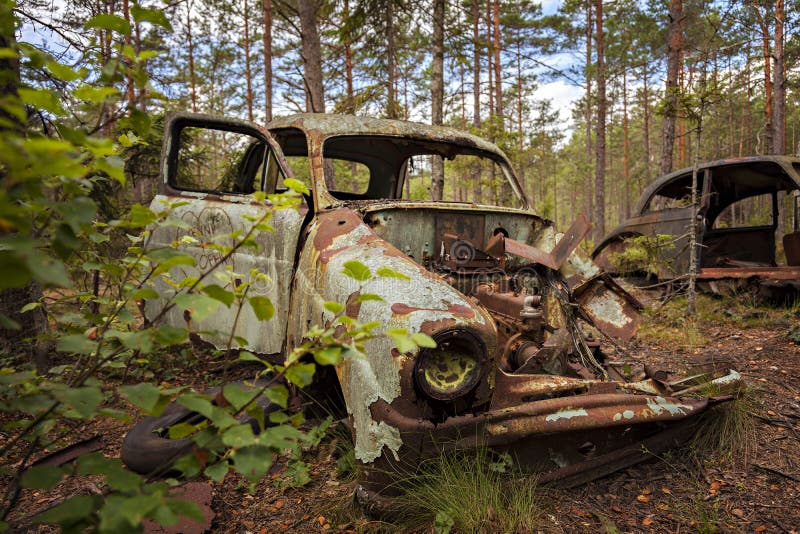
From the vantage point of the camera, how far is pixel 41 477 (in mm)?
883

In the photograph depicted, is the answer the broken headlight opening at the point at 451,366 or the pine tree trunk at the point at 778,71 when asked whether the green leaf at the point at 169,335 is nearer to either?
the broken headlight opening at the point at 451,366

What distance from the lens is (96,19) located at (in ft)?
3.53

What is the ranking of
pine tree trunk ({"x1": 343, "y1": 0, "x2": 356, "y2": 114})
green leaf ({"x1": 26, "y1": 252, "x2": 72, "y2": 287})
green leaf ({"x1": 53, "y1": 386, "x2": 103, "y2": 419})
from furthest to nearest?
pine tree trunk ({"x1": 343, "y1": 0, "x2": 356, "y2": 114}), green leaf ({"x1": 53, "y1": 386, "x2": 103, "y2": 419}), green leaf ({"x1": 26, "y1": 252, "x2": 72, "y2": 287})

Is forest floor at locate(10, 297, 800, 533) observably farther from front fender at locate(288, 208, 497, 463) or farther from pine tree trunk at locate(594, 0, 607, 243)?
pine tree trunk at locate(594, 0, 607, 243)

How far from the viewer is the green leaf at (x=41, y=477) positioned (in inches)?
33.7

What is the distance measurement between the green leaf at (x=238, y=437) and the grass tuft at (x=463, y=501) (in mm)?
975

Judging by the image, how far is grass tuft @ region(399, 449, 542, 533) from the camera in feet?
5.58

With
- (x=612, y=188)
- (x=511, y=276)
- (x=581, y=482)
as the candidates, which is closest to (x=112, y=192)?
(x=511, y=276)

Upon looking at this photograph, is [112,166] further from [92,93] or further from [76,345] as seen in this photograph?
[76,345]

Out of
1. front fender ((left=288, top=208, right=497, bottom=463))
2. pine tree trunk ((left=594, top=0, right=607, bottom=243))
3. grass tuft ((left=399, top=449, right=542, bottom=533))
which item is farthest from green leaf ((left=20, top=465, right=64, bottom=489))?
pine tree trunk ((left=594, top=0, right=607, bottom=243))

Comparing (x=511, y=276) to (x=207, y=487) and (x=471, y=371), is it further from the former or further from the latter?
(x=207, y=487)

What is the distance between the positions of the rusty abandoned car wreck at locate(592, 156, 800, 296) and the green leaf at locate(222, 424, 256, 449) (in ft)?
17.8

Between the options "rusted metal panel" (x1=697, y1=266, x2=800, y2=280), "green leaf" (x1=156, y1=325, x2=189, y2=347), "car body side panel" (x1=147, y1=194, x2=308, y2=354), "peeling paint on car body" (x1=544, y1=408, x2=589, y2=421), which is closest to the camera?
"green leaf" (x1=156, y1=325, x2=189, y2=347)

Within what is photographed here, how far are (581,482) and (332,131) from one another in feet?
8.80
